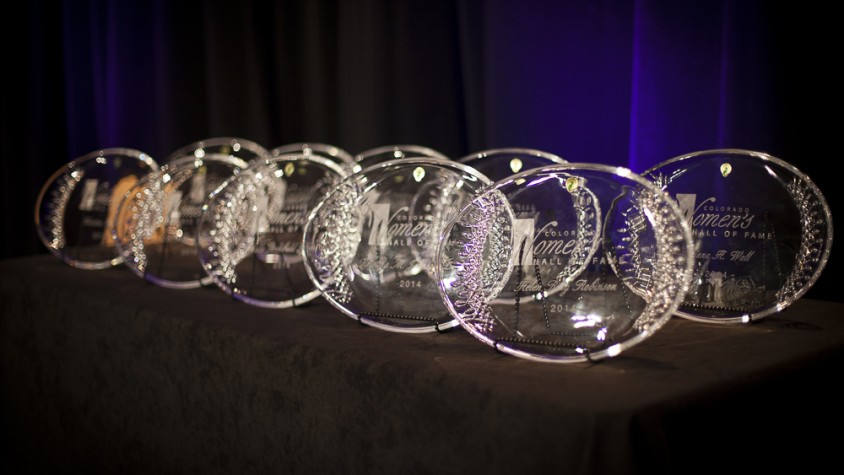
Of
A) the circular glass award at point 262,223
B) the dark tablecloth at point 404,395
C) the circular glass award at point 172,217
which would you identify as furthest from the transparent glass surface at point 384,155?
the dark tablecloth at point 404,395

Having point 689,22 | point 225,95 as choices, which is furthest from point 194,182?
point 225,95

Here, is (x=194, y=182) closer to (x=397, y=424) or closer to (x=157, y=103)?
(x=397, y=424)

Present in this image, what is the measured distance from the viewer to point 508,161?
1.47 meters

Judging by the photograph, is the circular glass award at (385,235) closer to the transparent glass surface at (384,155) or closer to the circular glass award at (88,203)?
the transparent glass surface at (384,155)

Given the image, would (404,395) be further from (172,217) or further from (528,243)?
(172,217)

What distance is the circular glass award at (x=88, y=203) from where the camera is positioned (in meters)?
1.97

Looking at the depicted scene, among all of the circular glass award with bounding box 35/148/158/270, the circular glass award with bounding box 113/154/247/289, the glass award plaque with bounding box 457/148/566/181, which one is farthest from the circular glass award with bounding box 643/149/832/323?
the circular glass award with bounding box 35/148/158/270

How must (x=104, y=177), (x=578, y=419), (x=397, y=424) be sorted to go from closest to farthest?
(x=578, y=419) → (x=397, y=424) → (x=104, y=177)

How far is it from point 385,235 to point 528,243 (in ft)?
0.98

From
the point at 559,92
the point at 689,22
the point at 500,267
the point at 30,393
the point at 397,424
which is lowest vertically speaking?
the point at 30,393

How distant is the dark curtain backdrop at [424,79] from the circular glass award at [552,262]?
61 cm

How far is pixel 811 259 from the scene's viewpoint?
1176mm

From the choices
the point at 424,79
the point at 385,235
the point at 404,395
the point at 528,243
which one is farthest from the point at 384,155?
the point at 404,395

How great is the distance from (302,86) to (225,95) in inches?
17.2
